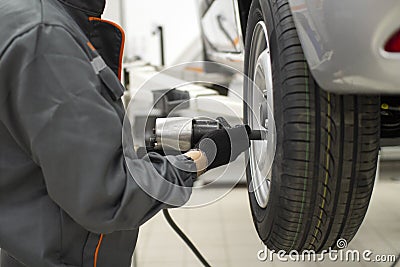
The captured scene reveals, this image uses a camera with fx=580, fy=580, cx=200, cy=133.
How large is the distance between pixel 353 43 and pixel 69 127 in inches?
21.0

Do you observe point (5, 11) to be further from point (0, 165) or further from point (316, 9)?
point (316, 9)

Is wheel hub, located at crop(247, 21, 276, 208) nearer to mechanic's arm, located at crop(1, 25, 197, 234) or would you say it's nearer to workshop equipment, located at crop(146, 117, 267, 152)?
workshop equipment, located at crop(146, 117, 267, 152)

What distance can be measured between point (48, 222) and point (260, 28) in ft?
2.43

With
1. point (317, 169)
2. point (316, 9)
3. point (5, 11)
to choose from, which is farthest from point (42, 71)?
point (317, 169)

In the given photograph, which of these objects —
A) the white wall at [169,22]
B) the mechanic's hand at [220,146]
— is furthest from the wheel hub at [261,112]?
the white wall at [169,22]

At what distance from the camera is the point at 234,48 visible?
2.64m

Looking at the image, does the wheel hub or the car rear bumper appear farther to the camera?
the wheel hub

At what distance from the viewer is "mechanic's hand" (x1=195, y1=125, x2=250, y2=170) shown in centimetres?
129

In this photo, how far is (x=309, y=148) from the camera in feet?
4.27

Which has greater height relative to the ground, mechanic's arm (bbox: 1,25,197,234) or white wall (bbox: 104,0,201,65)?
mechanic's arm (bbox: 1,25,197,234)

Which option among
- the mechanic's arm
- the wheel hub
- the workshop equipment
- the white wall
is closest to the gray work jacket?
the mechanic's arm

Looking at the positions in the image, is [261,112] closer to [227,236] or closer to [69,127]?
[69,127]

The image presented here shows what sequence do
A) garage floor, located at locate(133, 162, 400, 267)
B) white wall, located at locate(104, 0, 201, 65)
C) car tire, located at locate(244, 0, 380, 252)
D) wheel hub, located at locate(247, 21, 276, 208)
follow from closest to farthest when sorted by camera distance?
1. car tire, located at locate(244, 0, 380, 252)
2. wheel hub, located at locate(247, 21, 276, 208)
3. garage floor, located at locate(133, 162, 400, 267)
4. white wall, located at locate(104, 0, 201, 65)

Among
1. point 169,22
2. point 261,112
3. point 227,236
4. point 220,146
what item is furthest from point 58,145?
point 169,22
